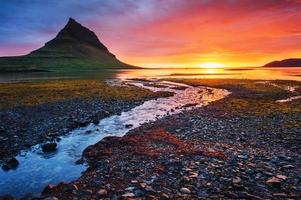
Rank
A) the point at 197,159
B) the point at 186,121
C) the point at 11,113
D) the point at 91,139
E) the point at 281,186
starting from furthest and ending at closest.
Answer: the point at 11,113
the point at 186,121
the point at 91,139
the point at 197,159
the point at 281,186

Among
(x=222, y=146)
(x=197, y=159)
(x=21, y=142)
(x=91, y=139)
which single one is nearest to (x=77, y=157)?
(x=91, y=139)

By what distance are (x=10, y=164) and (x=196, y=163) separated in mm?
9672

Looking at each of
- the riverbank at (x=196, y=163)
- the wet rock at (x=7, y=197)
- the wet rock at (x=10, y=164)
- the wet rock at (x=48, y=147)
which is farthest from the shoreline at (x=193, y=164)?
the wet rock at (x=10, y=164)

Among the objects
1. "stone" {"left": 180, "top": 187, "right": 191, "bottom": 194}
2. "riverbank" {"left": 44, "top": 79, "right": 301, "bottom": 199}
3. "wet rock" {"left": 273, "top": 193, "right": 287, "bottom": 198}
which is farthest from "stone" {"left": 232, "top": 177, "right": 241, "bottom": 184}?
"stone" {"left": 180, "top": 187, "right": 191, "bottom": 194}

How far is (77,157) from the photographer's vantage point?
625 inches

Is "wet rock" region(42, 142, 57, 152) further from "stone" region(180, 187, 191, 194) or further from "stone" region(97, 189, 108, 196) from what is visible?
"stone" region(180, 187, 191, 194)

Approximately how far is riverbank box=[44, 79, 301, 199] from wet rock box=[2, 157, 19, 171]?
3.68 metres

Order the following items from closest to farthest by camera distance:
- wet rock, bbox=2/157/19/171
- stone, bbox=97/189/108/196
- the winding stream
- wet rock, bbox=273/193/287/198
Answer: wet rock, bbox=273/193/287/198
stone, bbox=97/189/108/196
the winding stream
wet rock, bbox=2/157/19/171

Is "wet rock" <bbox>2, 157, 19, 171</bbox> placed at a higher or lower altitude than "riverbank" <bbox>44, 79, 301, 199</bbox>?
lower

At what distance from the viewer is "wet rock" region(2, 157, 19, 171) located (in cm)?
1413

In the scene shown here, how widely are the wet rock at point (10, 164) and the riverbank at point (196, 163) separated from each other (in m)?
3.68

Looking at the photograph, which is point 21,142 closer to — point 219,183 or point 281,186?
point 219,183

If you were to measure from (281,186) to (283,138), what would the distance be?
7804mm

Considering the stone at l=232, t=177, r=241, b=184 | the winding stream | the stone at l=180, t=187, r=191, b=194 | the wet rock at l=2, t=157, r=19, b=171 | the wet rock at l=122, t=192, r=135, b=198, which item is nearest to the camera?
the wet rock at l=122, t=192, r=135, b=198
